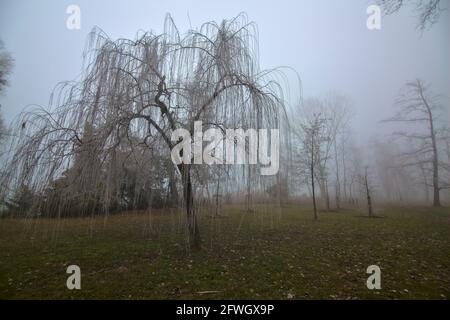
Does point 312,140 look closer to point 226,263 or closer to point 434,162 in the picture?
point 226,263

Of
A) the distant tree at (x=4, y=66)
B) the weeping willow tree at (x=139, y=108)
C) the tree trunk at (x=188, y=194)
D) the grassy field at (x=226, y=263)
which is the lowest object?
the grassy field at (x=226, y=263)

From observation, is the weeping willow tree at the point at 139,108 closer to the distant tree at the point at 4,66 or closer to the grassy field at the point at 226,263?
the grassy field at the point at 226,263

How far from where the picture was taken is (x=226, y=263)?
15.4 ft

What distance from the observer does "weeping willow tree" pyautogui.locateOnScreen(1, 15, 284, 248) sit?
→ 12.5 feet

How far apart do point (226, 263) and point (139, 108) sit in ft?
12.1

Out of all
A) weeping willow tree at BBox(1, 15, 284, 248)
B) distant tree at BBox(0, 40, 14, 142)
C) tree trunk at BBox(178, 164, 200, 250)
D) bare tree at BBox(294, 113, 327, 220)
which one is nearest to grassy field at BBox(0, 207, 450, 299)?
tree trunk at BBox(178, 164, 200, 250)

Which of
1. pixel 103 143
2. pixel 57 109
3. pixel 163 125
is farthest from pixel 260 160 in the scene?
pixel 57 109

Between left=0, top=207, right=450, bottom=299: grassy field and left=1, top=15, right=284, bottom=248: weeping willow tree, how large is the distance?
3.64ft

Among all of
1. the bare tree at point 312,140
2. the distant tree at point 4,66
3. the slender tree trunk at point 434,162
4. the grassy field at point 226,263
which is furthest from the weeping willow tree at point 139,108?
the slender tree trunk at point 434,162

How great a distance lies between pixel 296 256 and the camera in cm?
524

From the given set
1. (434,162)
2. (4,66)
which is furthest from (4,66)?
(434,162)

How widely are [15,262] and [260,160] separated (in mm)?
5851

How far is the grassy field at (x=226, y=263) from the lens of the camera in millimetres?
3590

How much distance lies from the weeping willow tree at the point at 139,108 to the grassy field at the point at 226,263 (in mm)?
1109
